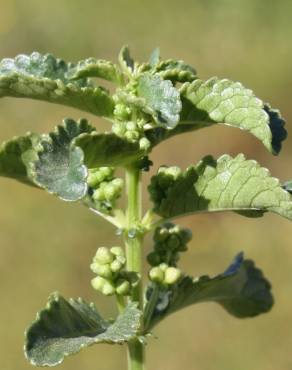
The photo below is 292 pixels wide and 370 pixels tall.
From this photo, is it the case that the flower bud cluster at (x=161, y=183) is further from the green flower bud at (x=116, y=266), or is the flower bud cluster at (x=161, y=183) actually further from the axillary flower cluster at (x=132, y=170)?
the green flower bud at (x=116, y=266)

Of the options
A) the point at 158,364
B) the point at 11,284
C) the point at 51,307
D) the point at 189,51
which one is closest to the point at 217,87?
the point at 51,307

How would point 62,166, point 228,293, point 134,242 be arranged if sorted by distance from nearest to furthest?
point 62,166 < point 134,242 < point 228,293

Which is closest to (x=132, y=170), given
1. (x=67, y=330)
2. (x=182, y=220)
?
(x=67, y=330)

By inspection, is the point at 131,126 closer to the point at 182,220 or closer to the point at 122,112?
the point at 122,112

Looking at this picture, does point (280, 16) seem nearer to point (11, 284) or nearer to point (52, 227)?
point (52, 227)

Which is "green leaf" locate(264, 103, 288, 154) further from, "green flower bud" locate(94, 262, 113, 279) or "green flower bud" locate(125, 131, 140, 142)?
"green flower bud" locate(94, 262, 113, 279)

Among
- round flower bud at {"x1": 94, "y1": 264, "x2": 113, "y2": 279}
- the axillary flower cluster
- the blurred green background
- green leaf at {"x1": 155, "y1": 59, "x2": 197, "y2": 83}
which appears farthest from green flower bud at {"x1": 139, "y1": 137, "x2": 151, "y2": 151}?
the blurred green background

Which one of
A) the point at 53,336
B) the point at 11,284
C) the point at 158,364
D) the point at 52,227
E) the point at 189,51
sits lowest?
the point at 53,336
